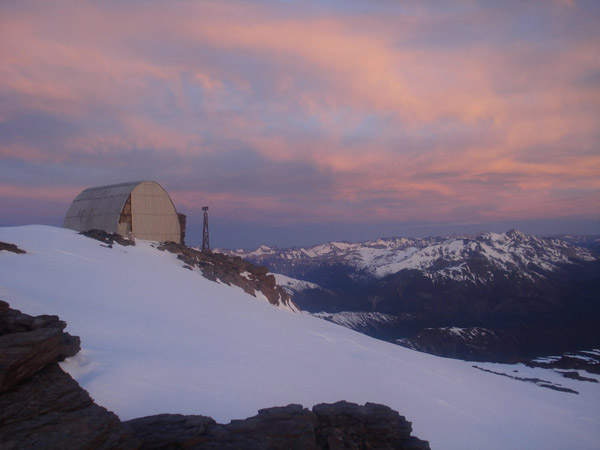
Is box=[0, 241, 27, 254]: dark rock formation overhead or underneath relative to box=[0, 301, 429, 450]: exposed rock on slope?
overhead

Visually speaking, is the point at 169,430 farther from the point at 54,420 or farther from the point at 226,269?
the point at 226,269

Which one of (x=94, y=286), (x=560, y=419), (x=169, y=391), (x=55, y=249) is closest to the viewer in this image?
(x=169, y=391)

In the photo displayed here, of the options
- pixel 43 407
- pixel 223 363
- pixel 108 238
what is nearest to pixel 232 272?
pixel 108 238

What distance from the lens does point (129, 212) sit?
40.2 metres

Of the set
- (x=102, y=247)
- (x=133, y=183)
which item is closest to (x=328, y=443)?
(x=102, y=247)

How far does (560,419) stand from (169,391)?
2303cm

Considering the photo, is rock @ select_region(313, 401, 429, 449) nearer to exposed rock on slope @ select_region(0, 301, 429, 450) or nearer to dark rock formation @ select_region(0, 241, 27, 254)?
exposed rock on slope @ select_region(0, 301, 429, 450)

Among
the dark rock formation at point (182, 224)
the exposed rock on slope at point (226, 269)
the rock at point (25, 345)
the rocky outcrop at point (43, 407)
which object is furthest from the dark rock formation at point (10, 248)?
the dark rock formation at point (182, 224)

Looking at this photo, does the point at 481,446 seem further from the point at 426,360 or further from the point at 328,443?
the point at 426,360

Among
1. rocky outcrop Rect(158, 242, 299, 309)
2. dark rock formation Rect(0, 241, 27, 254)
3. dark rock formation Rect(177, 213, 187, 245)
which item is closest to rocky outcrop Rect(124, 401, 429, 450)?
dark rock formation Rect(0, 241, 27, 254)

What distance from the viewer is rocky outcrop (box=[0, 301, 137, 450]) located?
22.1ft

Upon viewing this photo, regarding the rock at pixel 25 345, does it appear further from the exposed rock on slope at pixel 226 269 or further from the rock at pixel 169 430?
the exposed rock on slope at pixel 226 269

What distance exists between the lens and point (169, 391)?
11.7m

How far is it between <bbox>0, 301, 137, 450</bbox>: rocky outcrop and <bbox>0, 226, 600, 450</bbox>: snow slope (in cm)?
212
